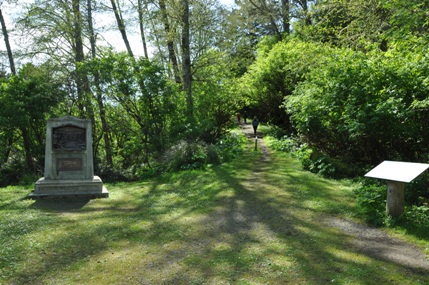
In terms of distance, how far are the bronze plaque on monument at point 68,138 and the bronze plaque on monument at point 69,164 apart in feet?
1.20

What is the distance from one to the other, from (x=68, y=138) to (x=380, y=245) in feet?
28.7

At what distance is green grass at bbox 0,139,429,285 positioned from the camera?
172 inches

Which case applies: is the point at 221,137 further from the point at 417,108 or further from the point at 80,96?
the point at 417,108

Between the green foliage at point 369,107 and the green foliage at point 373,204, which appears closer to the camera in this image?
the green foliage at point 373,204

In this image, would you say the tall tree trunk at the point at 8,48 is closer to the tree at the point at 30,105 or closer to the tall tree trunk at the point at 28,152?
the tree at the point at 30,105

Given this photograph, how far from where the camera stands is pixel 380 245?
17.3 ft

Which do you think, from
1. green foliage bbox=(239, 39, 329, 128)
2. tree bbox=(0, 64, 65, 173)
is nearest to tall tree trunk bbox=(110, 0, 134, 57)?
tree bbox=(0, 64, 65, 173)

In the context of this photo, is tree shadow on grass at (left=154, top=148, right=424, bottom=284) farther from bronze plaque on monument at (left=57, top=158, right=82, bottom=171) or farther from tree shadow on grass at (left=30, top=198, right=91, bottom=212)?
bronze plaque on monument at (left=57, top=158, right=82, bottom=171)

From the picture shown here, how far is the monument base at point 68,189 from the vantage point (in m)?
9.45

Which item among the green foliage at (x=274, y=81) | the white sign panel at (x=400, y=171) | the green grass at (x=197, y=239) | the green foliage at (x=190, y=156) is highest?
the green foliage at (x=274, y=81)

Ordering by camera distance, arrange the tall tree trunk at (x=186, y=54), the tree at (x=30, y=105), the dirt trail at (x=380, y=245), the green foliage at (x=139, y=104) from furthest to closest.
Answer: the tall tree trunk at (x=186, y=54), the green foliage at (x=139, y=104), the tree at (x=30, y=105), the dirt trail at (x=380, y=245)

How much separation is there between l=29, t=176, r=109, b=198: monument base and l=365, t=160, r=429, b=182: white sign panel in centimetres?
739

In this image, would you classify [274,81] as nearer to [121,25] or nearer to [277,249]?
[121,25]

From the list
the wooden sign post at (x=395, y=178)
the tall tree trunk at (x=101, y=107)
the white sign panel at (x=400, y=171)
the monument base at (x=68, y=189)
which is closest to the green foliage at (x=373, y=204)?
the wooden sign post at (x=395, y=178)
